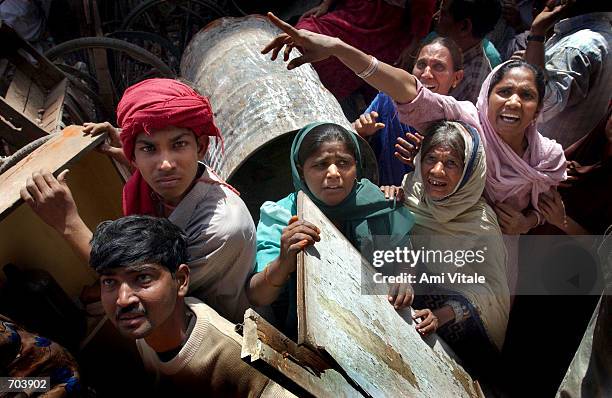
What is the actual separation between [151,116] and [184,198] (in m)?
0.27

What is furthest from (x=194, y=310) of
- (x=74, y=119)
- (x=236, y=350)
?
(x=74, y=119)

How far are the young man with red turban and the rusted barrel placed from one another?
3.02ft

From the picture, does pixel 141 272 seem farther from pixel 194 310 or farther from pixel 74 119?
pixel 74 119

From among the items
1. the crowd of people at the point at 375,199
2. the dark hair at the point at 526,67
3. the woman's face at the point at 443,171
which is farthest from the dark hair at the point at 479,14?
the woman's face at the point at 443,171

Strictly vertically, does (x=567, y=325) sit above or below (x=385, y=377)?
below

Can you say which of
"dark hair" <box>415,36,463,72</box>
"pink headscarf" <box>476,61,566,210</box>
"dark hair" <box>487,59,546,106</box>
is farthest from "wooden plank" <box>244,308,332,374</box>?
"dark hair" <box>415,36,463,72</box>

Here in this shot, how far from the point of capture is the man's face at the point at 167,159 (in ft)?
6.93

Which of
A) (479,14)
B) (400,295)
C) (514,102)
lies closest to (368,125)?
(514,102)

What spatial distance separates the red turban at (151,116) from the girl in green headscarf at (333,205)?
37 centimetres

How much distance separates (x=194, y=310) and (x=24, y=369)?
0.53m

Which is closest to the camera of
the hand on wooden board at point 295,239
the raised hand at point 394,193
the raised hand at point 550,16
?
the hand on wooden board at point 295,239

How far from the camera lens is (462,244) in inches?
98.0

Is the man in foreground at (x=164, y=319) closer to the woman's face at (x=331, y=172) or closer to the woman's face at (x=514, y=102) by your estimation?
the woman's face at (x=331, y=172)

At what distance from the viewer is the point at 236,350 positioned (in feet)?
6.04
